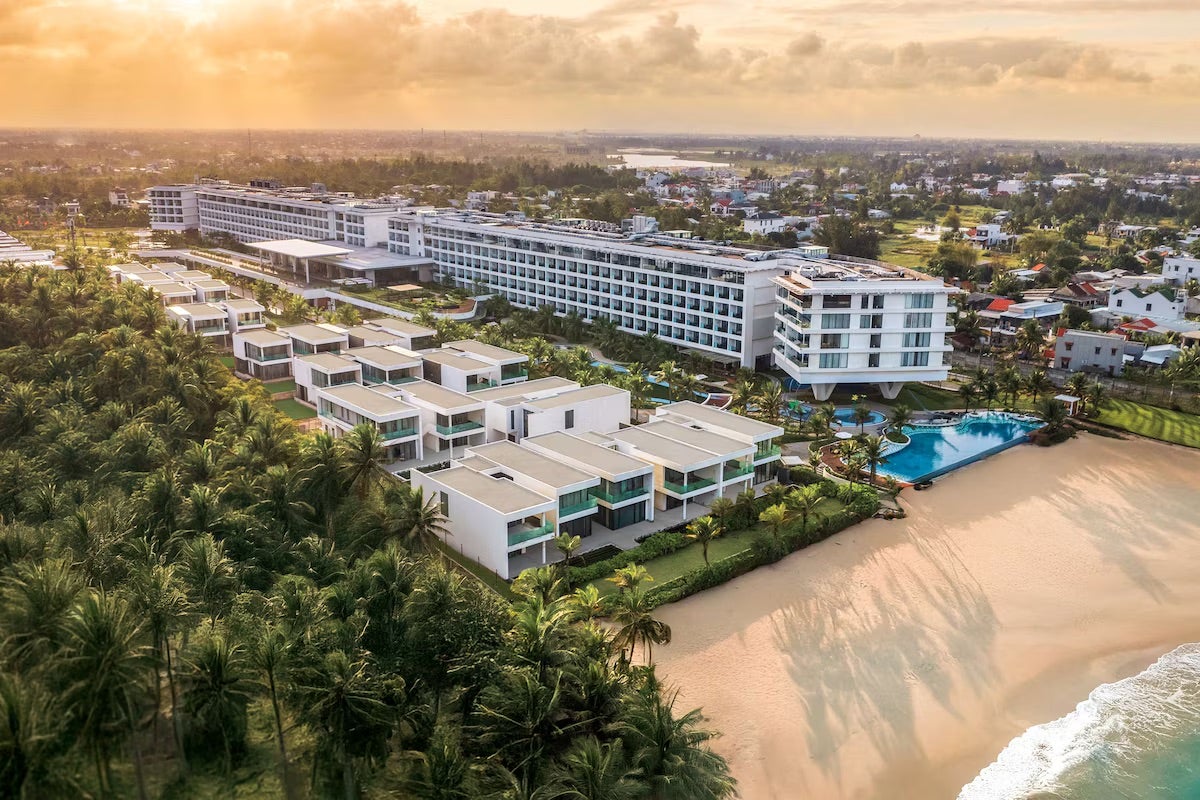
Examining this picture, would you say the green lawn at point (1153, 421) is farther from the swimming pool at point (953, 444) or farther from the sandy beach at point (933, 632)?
the sandy beach at point (933, 632)

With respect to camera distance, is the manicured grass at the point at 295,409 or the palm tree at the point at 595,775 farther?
the manicured grass at the point at 295,409

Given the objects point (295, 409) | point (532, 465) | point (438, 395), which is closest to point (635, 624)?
point (532, 465)

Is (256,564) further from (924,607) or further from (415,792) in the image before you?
(924,607)

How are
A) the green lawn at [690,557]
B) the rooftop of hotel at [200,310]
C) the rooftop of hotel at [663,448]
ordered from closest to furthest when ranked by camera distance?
the green lawn at [690,557] → the rooftop of hotel at [663,448] → the rooftop of hotel at [200,310]

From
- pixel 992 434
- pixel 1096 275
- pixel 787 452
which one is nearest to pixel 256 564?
pixel 787 452

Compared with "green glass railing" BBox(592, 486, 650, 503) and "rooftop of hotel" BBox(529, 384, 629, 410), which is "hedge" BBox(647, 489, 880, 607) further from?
"rooftop of hotel" BBox(529, 384, 629, 410)

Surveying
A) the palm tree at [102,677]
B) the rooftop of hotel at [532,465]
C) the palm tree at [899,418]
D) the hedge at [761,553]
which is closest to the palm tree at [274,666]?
the palm tree at [102,677]
